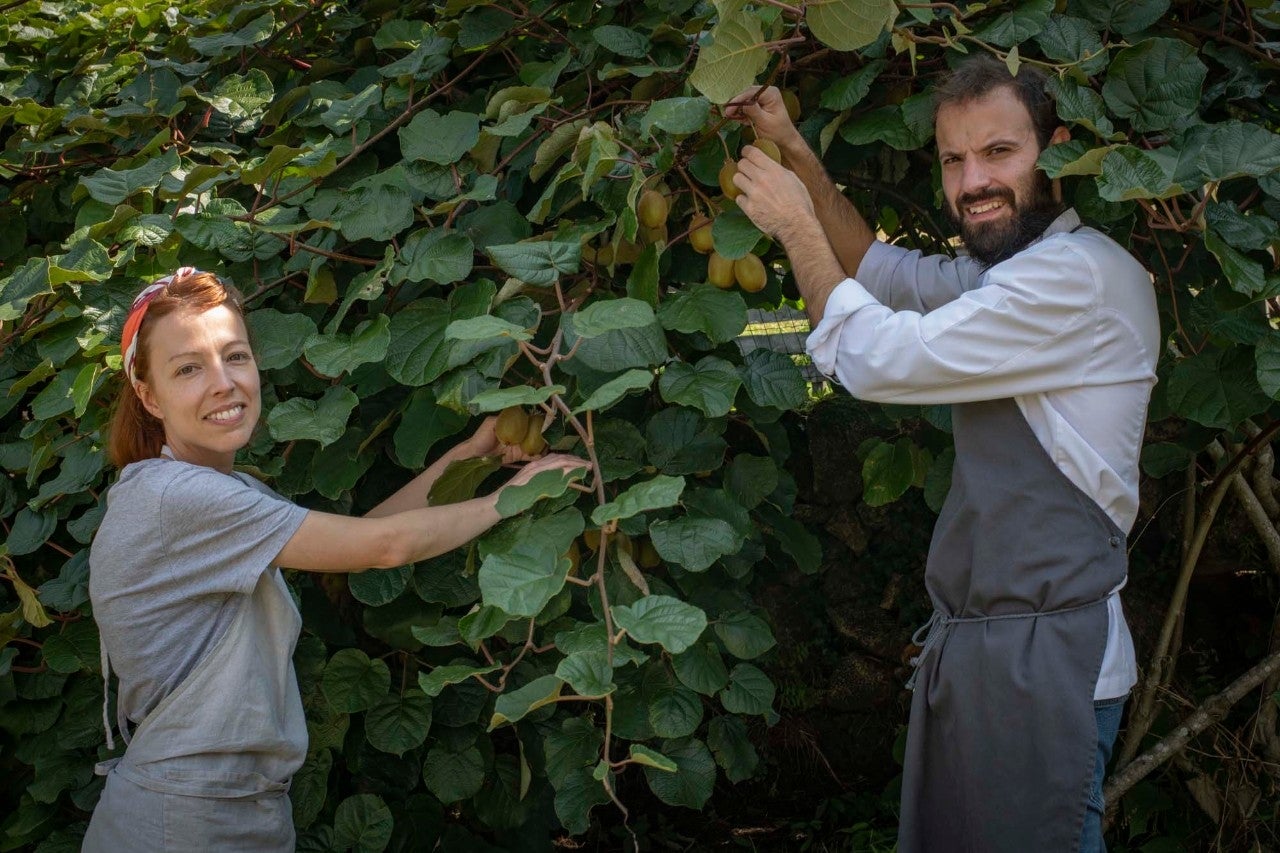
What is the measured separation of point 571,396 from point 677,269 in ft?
1.12

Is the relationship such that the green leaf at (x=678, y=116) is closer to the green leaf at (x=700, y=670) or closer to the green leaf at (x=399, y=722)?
the green leaf at (x=700, y=670)

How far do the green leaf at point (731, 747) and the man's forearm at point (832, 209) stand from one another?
0.66 meters

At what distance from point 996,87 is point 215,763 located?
1311 millimetres

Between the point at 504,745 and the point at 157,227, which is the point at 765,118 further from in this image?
the point at 504,745

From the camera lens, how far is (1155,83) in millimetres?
1671

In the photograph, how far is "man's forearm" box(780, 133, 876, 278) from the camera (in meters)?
1.82

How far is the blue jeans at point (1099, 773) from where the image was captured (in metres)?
1.64

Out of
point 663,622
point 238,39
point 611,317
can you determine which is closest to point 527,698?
point 663,622

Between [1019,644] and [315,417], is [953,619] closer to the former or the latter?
[1019,644]

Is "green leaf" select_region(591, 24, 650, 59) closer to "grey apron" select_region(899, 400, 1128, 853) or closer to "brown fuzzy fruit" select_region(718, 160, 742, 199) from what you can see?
"brown fuzzy fruit" select_region(718, 160, 742, 199)

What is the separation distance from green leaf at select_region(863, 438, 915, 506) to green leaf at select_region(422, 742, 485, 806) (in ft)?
2.38

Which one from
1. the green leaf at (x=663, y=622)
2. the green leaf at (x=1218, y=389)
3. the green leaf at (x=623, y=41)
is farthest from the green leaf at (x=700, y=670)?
the green leaf at (x=623, y=41)

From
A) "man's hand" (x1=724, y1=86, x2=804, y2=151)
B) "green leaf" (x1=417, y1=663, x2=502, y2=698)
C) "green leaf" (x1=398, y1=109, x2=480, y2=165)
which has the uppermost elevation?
"green leaf" (x1=398, y1=109, x2=480, y2=165)

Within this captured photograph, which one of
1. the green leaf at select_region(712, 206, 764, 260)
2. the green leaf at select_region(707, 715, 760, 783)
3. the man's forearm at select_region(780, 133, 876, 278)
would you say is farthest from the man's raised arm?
the green leaf at select_region(707, 715, 760, 783)
